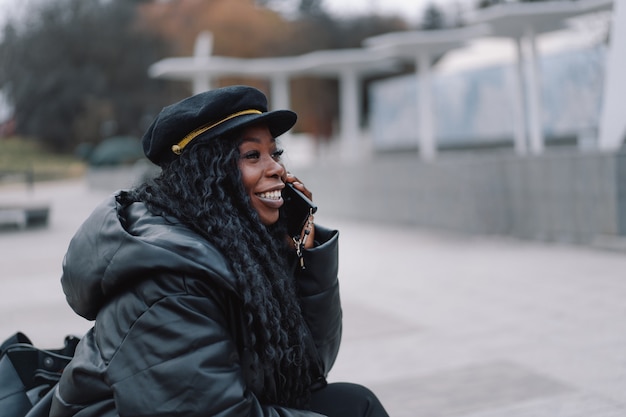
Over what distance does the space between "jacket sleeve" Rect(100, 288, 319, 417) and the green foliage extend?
53.1m

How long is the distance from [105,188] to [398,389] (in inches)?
1035

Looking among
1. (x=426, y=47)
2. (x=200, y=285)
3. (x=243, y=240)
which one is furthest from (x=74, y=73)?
(x=200, y=285)

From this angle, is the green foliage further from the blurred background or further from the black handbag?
the black handbag

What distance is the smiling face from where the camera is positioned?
6.82ft

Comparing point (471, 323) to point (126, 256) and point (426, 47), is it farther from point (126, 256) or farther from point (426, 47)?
point (426, 47)

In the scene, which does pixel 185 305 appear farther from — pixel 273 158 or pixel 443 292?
pixel 443 292

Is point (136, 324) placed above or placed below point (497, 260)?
above

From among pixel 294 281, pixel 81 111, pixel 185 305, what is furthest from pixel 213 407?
pixel 81 111

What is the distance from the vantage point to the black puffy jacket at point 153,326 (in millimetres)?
1743

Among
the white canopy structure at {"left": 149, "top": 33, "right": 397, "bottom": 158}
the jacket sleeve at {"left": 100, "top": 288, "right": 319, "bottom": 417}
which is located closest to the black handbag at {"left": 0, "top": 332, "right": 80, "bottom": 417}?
the jacket sleeve at {"left": 100, "top": 288, "right": 319, "bottom": 417}

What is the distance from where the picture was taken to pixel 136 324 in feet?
5.85

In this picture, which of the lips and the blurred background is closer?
the lips

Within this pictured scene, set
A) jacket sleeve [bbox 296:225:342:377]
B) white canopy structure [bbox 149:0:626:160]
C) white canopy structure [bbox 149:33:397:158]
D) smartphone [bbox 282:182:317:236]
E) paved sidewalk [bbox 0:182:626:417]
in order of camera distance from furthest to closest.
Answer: white canopy structure [bbox 149:33:397:158], white canopy structure [bbox 149:0:626:160], paved sidewalk [bbox 0:182:626:417], smartphone [bbox 282:182:317:236], jacket sleeve [bbox 296:225:342:377]

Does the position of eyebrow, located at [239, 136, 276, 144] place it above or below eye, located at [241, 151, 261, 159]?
above
